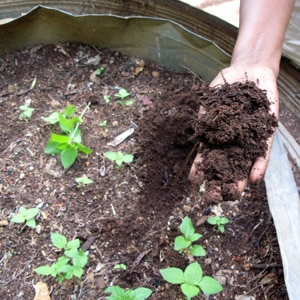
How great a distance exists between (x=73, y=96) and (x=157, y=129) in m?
0.45

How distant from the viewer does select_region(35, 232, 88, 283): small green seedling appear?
1156 mm

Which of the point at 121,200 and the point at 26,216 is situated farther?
the point at 121,200

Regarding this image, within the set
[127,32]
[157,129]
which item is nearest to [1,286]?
[157,129]

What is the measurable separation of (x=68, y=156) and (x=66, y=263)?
15.6 inches

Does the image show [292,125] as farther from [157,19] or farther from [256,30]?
[157,19]

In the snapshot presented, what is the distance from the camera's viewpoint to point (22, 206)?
1.39 metres

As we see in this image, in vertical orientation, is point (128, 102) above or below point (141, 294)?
above

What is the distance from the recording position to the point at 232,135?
3.57ft

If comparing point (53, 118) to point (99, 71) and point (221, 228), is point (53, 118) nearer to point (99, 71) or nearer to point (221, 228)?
point (99, 71)

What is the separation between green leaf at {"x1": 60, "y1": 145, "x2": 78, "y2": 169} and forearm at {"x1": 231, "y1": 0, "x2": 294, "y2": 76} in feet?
2.15

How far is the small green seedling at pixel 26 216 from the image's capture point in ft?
4.26

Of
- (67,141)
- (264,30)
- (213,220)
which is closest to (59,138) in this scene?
(67,141)

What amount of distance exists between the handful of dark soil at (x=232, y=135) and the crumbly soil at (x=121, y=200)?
210mm

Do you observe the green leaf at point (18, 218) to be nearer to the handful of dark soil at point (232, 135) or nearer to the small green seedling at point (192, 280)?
the small green seedling at point (192, 280)
